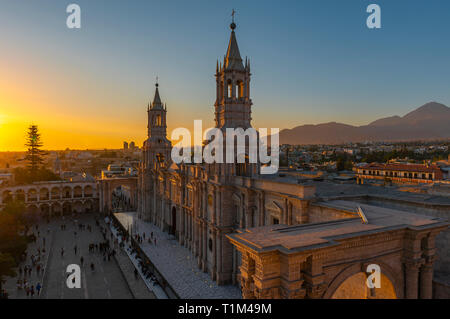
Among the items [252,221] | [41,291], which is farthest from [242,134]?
[41,291]

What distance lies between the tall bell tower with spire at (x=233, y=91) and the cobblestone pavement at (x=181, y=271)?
11.1 m

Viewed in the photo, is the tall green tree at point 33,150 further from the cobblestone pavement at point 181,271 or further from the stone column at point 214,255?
the stone column at point 214,255

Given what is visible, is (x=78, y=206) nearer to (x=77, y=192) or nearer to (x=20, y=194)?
(x=77, y=192)

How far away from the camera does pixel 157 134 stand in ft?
127

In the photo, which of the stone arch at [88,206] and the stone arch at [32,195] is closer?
the stone arch at [32,195]

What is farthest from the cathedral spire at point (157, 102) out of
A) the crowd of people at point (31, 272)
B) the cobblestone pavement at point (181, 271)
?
the crowd of people at point (31, 272)

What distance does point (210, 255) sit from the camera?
2186cm

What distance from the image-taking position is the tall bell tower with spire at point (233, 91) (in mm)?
20844

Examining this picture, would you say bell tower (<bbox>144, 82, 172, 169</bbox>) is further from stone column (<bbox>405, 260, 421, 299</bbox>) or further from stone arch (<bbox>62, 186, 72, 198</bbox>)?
stone column (<bbox>405, 260, 421, 299</bbox>)

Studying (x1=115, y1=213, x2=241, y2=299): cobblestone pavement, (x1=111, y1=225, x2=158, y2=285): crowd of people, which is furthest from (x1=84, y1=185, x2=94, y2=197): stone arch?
(x1=115, y1=213, x2=241, y2=299): cobblestone pavement

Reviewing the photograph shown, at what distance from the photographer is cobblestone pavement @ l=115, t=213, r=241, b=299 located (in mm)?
19125

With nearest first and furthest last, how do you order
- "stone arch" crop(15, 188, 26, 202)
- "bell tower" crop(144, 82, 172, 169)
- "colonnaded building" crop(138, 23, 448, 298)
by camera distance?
1. "colonnaded building" crop(138, 23, 448, 298)
2. "bell tower" crop(144, 82, 172, 169)
3. "stone arch" crop(15, 188, 26, 202)

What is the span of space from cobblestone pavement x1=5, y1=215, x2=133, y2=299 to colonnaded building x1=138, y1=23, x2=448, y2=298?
6743 mm
